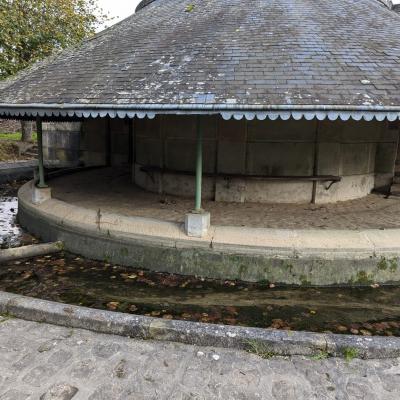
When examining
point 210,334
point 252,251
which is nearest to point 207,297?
point 252,251

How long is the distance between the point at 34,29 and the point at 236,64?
14835 millimetres

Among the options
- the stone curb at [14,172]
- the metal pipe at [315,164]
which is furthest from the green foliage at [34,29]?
the metal pipe at [315,164]

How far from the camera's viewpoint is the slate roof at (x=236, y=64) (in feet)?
16.5

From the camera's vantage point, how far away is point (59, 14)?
1755 centimetres

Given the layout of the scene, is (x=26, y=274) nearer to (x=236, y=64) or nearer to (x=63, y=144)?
(x=236, y=64)

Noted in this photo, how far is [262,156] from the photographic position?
297 inches

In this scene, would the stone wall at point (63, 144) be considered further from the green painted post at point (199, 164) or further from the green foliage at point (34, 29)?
the green painted post at point (199, 164)

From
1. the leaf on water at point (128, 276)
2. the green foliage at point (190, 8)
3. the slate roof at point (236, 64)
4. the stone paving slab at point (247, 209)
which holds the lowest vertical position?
the leaf on water at point (128, 276)

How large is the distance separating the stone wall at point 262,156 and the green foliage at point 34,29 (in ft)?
36.4

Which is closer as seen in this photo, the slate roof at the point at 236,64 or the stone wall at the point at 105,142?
the slate roof at the point at 236,64

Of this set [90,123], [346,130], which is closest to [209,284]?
[346,130]

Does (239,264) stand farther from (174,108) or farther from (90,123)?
(90,123)

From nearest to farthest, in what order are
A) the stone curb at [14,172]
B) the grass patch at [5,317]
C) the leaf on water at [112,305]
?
the grass patch at [5,317] < the leaf on water at [112,305] < the stone curb at [14,172]

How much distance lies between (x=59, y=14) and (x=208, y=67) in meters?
14.9
